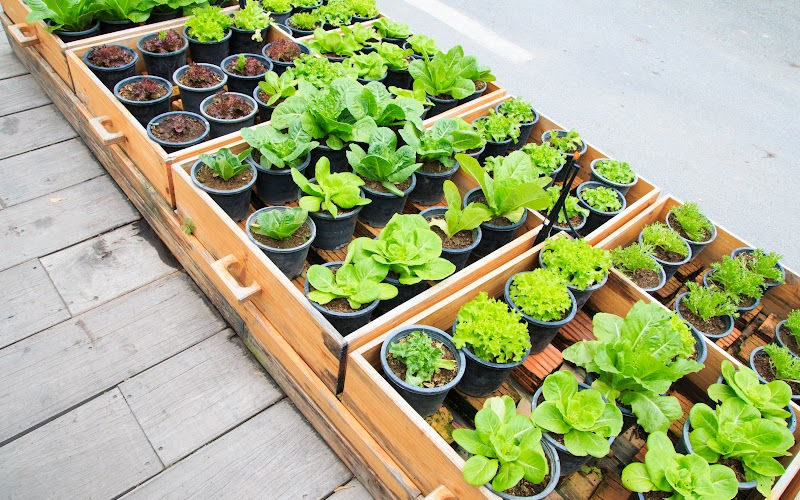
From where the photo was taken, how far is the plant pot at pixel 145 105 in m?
2.86

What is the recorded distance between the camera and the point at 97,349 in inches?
97.6

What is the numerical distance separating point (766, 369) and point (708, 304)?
1.11 feet

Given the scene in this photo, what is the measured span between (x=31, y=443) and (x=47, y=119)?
221cm

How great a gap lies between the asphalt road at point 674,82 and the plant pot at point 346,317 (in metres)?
2.78

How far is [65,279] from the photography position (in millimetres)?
2711

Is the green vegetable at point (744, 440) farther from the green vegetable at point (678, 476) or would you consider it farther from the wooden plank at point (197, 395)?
the wooden plank at point (197, 395)

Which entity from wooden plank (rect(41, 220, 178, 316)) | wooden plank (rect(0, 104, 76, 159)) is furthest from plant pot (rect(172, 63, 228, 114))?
wooden plank (rect(0, 104, 76, 159))

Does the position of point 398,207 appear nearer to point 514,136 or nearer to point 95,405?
point 514,136

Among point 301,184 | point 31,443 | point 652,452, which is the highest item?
point 301,184

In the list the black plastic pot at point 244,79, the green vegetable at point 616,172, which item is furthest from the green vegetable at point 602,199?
the black plastic pot at point 244,79

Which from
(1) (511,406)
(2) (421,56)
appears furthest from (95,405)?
(2) (421,56)

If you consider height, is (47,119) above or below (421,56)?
below

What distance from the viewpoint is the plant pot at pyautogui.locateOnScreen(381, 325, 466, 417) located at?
189cm

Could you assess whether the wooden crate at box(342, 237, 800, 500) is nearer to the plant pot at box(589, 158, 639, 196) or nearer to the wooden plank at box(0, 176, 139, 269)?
the plant pot at box(589, 158, 639, 196)
